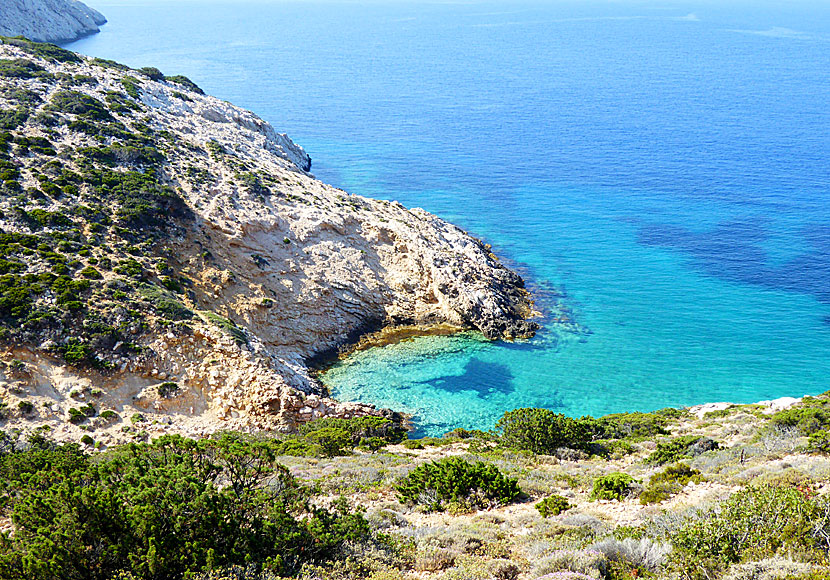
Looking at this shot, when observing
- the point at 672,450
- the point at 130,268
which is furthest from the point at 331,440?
the point at 130,268

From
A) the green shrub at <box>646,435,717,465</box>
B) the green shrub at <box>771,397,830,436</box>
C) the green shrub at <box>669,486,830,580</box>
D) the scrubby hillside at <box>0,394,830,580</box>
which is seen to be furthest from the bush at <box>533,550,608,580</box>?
the green shrub at <box>771,397,830,436</box>

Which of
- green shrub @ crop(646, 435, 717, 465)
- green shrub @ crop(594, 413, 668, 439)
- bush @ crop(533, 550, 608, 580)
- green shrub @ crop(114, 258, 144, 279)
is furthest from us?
green shrub @ crop(114, 258, 144, 279)

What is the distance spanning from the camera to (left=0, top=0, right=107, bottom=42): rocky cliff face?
361 feet

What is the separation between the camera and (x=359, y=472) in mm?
19641

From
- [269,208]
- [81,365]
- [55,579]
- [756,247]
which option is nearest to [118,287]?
[81,365]

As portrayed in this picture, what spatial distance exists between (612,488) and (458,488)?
4388 millimetres

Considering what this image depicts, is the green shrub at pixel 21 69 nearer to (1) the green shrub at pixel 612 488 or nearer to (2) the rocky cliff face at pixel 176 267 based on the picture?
(2) the rocky cliff face at pixel 176 267

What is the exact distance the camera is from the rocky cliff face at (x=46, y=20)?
110m

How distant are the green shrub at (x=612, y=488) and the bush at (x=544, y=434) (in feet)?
24.0

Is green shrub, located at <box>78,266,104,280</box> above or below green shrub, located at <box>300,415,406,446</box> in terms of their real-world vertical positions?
above

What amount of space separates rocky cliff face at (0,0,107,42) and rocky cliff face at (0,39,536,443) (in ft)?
245

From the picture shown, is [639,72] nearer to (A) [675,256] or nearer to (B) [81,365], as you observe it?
(A) [675,256]

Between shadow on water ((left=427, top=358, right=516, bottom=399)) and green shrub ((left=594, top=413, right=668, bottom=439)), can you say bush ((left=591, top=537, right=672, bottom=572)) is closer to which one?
green shrub ((left=594, top=413, right=668, bottom=439))

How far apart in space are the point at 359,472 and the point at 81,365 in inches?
654
